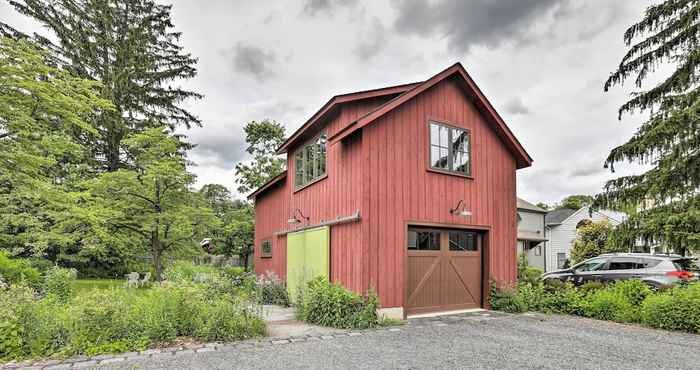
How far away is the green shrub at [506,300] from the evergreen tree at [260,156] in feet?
57.8

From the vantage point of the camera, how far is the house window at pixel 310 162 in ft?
33.2

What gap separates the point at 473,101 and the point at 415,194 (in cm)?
319

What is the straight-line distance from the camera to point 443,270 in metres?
8.98

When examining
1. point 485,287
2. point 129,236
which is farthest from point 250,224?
point 485,287

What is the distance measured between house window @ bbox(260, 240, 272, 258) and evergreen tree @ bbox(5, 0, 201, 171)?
37.6ft

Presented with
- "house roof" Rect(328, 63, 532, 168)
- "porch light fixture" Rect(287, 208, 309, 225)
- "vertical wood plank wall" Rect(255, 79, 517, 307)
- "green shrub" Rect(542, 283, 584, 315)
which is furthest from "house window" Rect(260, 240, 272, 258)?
"green shrub" Rect(542, 283, 584, 315)

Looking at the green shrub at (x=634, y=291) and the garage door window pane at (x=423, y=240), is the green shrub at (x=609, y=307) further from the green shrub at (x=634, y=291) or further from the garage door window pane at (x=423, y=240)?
the garage door window pane at (x=423, y=240)

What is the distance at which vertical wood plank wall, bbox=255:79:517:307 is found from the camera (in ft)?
25.9

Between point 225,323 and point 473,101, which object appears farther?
point 473,101

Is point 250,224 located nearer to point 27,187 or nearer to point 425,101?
point 27,187

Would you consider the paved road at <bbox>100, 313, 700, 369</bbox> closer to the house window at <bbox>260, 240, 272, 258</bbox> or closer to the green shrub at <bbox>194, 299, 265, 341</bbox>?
the green shrub at <bbox>194, 299, 265, 341</bbox>

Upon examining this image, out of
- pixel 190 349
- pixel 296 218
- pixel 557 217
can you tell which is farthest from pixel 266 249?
pixel 557 217

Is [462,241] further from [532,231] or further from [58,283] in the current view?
[532,231]

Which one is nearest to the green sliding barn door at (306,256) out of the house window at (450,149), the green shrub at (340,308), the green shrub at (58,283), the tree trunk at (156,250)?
the green shrub at (340,308)
